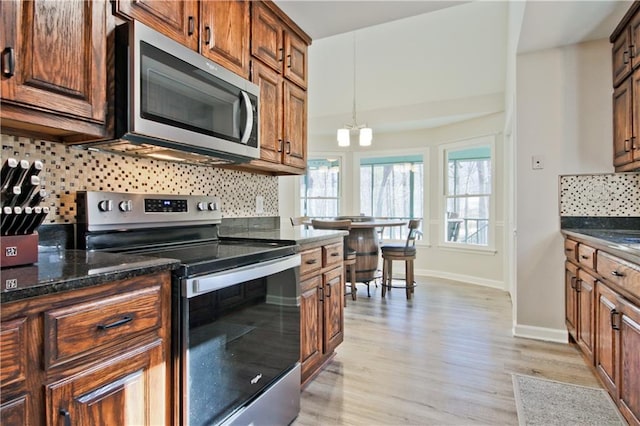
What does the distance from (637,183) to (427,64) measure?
2.76 meters

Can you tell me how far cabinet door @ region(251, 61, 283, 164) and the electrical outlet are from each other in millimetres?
2183

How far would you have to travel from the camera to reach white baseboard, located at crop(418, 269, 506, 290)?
15.6ft

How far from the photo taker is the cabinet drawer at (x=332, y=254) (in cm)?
224

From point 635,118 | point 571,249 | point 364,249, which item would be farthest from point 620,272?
point 364,249

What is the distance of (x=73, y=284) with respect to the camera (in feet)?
2.86

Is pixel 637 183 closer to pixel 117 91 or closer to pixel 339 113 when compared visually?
pixel 117 91

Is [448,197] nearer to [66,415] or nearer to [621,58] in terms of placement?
[621,58]

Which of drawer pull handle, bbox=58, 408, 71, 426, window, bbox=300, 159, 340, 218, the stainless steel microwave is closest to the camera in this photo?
drawer pull handle, bbox=58, 408, 71, 426

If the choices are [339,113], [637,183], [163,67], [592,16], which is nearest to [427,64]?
[339,113]

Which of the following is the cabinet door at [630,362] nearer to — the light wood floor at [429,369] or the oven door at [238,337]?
the light wood floor at [429,369]

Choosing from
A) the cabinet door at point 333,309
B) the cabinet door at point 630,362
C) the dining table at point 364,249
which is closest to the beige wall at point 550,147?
the cabinet door at point 630,362

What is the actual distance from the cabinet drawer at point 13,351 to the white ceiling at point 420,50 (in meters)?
2.15

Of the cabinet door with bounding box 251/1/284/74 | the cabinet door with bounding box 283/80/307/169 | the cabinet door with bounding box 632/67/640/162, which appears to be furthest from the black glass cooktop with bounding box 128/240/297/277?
the cabinet door with bounding box 632/67/640/162

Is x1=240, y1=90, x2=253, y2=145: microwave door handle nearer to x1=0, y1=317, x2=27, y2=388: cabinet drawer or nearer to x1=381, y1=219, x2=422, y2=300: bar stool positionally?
x1=0, y1=317, x2=27, y2=388: cabinet drawer
